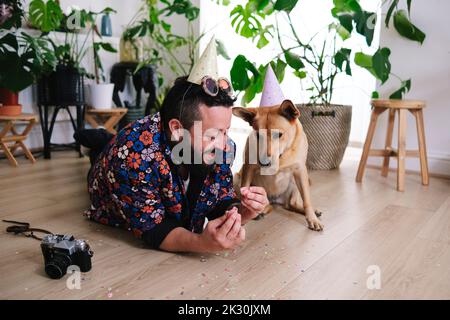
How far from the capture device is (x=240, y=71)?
8.30ft

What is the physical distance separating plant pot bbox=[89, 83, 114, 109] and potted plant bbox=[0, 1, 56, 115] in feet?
1.50

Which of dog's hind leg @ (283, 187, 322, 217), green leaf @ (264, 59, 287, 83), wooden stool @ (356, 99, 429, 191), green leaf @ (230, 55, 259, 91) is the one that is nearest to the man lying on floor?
dog's hind leg @ (283, 187, 322, 217)

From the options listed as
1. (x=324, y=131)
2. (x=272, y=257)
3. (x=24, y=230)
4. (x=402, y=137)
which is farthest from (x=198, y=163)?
(x=324, y=131)

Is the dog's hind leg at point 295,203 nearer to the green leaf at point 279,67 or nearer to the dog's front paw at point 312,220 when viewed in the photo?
the dog's front paw at point 312,220

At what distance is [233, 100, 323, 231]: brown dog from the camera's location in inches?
69.6

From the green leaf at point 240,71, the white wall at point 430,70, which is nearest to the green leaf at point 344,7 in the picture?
the white wall at point 430,70

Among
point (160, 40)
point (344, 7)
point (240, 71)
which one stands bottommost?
point (240, 71)

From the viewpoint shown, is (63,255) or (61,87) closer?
(63,255)

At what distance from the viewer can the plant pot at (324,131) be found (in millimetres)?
2781

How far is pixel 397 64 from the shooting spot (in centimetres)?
280

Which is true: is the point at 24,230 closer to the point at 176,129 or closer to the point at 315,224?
the point at 176,129

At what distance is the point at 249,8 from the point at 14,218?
187cm

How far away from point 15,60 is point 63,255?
1773 millimetres
